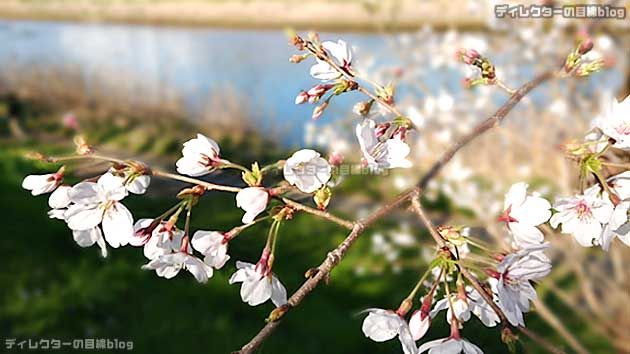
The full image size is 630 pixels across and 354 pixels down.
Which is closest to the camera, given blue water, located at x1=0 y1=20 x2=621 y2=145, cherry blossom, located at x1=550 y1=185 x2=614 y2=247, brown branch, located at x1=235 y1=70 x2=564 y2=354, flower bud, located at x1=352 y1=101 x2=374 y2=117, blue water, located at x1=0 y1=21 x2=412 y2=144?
brown branch, located at x1=235 y1=70 x2=564 y2=354

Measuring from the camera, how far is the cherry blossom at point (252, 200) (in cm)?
72

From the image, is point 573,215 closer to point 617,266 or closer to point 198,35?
point 617,266

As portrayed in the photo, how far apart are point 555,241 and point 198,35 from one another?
10302mm

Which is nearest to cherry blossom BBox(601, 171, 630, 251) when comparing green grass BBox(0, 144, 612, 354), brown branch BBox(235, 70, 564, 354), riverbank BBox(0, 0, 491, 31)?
brown branch BBox(235, 70, 564, 354)

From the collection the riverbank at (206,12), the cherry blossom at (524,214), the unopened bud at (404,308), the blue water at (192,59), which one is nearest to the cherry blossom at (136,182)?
the unopened bud at (404,308)

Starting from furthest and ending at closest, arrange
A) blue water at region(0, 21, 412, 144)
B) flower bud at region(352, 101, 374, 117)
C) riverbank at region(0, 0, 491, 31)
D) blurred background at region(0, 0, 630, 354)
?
riverbank at region(0, 0, 491, 31) → blue water at region(0, 21, 412, 144) → blurred background at region(0, 0, 630, 354) → flower bud at region(352, 101, 374, 117)

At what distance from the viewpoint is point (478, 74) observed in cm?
110

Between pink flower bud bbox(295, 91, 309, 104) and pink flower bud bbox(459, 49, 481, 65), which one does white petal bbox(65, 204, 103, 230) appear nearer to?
pink flower bud bbox(295, 91, 309, 104)

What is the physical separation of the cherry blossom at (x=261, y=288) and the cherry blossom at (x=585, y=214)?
33cm

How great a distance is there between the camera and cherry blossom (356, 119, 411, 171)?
2.51ft

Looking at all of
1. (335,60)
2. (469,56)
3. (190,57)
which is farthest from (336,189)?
(190,57)

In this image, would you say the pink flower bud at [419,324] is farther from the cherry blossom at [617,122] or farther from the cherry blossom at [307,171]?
the cherry blossom at [617,122]

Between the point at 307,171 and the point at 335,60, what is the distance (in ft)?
0.60

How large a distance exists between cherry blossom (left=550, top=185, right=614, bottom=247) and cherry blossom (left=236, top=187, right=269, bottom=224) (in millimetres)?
338
